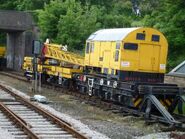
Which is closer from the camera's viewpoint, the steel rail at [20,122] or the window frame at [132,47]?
Result: the steel rail at [20,122]

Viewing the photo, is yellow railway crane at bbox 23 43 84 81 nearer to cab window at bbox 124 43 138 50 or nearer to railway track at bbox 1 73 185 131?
railway track at bbox 1 73 185 131

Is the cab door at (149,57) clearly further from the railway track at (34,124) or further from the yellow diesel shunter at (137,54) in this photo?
the railway track at (34,124)

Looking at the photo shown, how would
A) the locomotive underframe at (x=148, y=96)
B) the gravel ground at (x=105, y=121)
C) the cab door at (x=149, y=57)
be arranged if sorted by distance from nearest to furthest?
1. the gravel ground at (x=105, y=121)
2. the locomotive underframe at (x=148, y=96)
3. the cab door at (x=149, y=57)

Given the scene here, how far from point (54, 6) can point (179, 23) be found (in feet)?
74.0

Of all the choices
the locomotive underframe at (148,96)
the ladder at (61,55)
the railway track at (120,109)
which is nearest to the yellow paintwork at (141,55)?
the locomotive underframe at (148,96)

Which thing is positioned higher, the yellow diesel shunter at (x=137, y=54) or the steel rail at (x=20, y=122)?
the yellow diesel shunter at (x=137, y=54)

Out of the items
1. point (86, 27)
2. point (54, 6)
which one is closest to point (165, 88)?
point (86, 27)

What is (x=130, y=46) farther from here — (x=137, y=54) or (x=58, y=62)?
(x=58, y=62)

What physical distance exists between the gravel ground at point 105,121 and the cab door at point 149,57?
8.96 feet

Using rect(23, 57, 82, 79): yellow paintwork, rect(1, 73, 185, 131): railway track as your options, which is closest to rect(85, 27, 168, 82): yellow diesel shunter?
rect(1, 73, 185, 131): railway track

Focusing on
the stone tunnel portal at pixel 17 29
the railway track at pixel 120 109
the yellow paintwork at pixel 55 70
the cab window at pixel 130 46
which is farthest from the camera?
the stone tunnel portal at pixel 17 29

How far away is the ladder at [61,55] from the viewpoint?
2911 centimetres

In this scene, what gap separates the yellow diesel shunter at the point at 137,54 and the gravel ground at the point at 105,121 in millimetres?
2064

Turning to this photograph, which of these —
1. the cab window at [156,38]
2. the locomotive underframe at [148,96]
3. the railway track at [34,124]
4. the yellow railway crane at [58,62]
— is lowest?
the railway track at [34,124]
